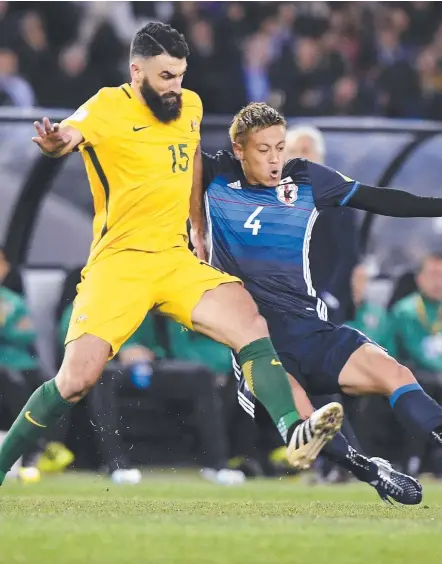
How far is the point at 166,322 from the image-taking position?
1234 cm

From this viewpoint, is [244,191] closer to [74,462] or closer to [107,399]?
[107,399]

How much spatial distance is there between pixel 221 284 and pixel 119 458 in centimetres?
434

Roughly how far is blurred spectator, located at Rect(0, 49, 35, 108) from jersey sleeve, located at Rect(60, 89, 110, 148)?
7387 millimetres

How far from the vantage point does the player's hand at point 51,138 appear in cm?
723

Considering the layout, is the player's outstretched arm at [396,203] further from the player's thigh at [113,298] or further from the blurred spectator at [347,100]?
the blurred spectator at [347,100]

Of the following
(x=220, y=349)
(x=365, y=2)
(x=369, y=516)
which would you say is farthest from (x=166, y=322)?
(x=365, y=2)

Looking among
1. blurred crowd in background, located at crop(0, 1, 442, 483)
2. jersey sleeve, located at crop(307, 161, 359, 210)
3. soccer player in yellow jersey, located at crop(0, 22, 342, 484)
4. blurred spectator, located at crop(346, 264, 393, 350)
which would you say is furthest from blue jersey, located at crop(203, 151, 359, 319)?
blurred spectator, located at crop(346, 264, 393, 350)

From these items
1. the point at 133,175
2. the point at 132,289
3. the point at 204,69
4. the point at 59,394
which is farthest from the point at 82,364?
the point at 204,69

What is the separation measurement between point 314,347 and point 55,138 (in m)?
1.80

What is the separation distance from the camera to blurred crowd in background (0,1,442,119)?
628 inches

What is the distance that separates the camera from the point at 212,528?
21.3ft

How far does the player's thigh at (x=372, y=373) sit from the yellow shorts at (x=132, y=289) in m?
0.75

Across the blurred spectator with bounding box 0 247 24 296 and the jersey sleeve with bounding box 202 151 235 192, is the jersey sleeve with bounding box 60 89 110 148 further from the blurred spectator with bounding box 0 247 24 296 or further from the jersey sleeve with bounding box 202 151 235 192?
the blurred spectator with bounding box 0 247 24 296

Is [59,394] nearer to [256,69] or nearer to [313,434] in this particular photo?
[313,434]
